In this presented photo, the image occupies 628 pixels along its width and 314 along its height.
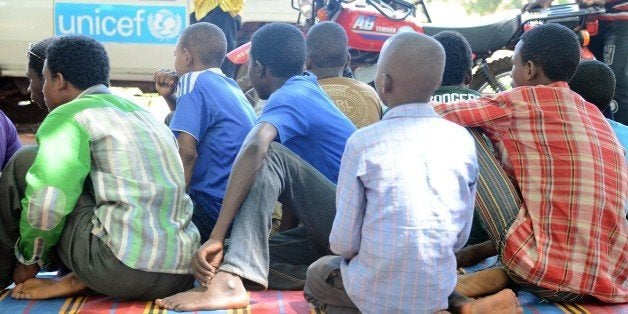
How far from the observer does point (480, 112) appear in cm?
299

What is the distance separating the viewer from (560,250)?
287cm

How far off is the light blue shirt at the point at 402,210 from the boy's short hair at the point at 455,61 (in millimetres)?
1251

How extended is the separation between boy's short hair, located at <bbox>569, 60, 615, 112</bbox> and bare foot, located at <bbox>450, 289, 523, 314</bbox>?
49.9 inches

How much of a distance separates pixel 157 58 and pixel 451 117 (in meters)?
4.77

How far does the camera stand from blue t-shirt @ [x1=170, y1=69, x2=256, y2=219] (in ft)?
11.2

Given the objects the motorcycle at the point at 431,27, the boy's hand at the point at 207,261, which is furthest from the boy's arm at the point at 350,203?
the motorcycle at the point at 431,27

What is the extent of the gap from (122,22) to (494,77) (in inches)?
123

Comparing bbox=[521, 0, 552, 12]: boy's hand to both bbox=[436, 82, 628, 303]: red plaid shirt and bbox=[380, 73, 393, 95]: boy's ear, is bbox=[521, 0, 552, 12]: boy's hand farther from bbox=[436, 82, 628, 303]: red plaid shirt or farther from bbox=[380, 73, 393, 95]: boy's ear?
bbox=[380, 73, 393, 95]: boy's ear

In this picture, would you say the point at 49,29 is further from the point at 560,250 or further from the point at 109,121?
the point at 560,250

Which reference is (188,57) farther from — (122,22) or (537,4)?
(537,4)

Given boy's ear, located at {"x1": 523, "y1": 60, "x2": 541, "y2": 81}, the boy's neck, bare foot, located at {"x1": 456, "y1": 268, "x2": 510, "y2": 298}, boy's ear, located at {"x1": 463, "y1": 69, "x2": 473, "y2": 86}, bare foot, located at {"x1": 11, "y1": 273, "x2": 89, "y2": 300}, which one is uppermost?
boy's ear, located at {"x1": 523, "y1": 60, "x2": 541, "y2": 81}

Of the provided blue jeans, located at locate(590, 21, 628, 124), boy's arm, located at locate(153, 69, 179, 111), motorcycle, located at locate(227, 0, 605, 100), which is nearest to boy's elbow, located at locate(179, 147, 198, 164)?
boy's arm, located at locate(153, 69, 179, 111)

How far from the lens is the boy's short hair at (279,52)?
3346 millimetres

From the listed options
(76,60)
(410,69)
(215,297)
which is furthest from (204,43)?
(410,69)
